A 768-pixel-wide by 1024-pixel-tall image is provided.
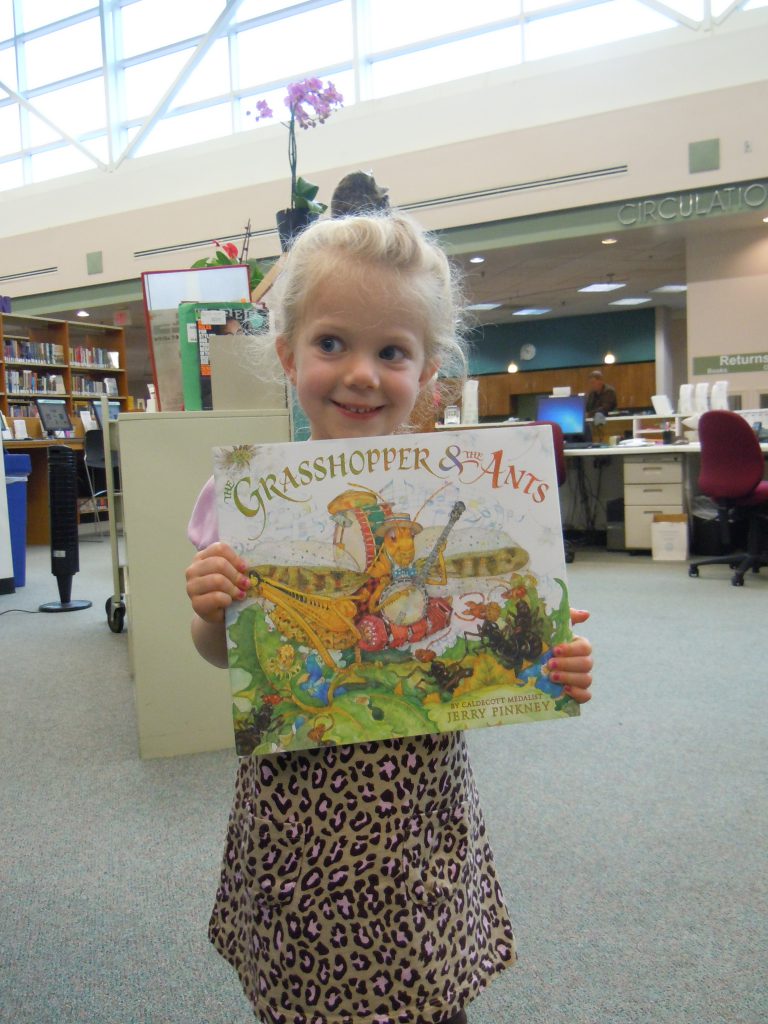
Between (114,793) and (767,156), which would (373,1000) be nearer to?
(114,793)

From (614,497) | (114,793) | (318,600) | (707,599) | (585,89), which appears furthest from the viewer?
(585,89)

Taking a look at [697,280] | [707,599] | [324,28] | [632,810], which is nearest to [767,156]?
[697,280]

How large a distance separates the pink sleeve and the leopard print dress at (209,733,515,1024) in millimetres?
227

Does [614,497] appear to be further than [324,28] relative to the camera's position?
No

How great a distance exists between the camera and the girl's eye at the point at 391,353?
77 centimetres

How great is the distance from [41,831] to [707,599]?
3396 mm

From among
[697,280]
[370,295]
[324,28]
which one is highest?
[324,28]

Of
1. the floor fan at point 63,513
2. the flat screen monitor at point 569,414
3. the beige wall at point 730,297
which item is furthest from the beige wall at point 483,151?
the floor fan at point 63,513

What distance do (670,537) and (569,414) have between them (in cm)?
132

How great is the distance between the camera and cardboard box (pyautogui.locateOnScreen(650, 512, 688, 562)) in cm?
538

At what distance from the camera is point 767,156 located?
265 inches

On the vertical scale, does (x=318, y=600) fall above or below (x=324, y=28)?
below

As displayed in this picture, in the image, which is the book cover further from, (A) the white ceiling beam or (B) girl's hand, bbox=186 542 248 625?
(A) the white ceiling beam

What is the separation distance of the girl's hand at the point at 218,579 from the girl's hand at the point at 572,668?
284 mm
